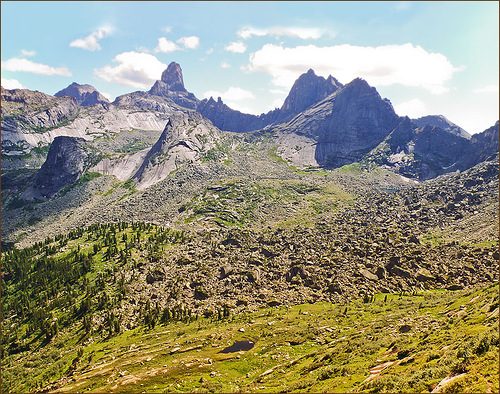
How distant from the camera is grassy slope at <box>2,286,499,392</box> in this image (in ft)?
130

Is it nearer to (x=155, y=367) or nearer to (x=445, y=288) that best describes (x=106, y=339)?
(x=155, y=367)

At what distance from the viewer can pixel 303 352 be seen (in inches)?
2908

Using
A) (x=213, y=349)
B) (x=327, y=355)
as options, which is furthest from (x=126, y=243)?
(x=327, y=355)

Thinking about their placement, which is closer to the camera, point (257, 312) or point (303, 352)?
point (303, 352)

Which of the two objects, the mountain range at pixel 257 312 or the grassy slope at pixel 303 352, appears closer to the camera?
the grassy slope at pixel 303 352

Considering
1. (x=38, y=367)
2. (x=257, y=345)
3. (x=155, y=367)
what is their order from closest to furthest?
(x=155, y=367), (x=257, y=345), (x=38, y=367)

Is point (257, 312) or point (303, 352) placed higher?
point (303, 352)

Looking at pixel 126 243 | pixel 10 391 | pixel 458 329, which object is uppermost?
pixel 126 243

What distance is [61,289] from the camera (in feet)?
478

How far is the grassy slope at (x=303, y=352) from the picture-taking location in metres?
39.6

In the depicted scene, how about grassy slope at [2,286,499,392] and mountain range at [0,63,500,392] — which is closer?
grassy slope at [2,286,499,392]

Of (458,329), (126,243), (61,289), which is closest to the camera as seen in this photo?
(458,329)

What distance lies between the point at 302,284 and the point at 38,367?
3176 inches

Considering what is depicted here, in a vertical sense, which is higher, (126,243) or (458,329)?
(126,243)
